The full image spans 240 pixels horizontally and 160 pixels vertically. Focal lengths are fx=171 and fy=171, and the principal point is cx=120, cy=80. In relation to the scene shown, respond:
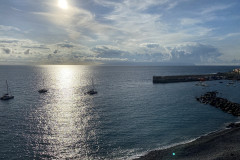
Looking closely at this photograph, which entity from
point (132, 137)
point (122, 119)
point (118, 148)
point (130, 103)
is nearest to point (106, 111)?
point (122, 119)

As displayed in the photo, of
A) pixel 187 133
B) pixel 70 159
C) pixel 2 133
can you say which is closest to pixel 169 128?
pixel 187 133

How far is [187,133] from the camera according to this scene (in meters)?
37.8

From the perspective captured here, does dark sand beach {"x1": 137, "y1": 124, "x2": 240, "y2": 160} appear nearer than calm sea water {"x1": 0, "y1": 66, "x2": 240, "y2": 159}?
Yes

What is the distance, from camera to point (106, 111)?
5409 centimetres

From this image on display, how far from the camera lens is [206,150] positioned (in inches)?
1162

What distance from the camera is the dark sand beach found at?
26980mm

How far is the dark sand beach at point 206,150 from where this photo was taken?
2698 cm

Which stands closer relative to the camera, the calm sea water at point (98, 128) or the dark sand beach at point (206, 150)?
the dark sand beach at point (206, 150)

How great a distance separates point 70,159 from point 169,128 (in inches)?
912

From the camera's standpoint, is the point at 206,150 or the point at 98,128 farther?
the point at 98,128

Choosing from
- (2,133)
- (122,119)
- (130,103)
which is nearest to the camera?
(2,133)

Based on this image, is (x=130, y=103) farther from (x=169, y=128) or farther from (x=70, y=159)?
(x=70, y=159)

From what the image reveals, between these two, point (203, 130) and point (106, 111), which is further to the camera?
point (106, 111)

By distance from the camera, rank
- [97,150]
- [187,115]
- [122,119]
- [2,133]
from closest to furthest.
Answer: [97,150]
[2,133]
[122,119]
[187,115]
